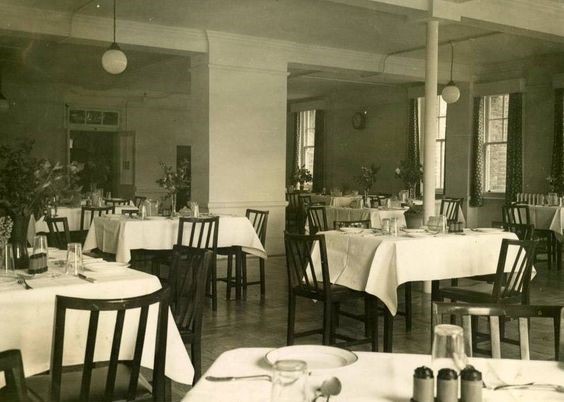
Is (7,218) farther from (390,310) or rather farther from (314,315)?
(314,315)

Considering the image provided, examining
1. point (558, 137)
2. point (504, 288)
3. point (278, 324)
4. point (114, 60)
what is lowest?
point (278, 324)

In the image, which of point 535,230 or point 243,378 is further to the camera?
point 535,230

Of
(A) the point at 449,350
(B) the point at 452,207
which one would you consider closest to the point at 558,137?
(B) the point at 452,207

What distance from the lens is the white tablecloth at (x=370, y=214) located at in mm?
8617

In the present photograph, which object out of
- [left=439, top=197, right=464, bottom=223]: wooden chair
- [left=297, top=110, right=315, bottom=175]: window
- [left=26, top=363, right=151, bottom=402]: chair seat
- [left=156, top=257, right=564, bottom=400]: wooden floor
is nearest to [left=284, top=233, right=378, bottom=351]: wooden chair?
[left=156, top=257, right=564, bottom=400]: wooden floor

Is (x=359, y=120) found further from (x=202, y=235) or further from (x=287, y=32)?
(x=202, y=235)

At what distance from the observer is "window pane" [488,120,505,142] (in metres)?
12.0

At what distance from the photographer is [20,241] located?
334 cm

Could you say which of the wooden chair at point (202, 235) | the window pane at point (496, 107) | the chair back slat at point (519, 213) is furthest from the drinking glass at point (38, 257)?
the window pane at point (496, 107)

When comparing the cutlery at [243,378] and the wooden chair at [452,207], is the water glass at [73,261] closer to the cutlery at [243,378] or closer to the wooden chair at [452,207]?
the cutlery at [243,378]

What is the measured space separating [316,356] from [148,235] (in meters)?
4.68

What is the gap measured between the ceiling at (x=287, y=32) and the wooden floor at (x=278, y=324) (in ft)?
11.2

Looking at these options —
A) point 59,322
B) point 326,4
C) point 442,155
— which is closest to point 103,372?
point 59,322

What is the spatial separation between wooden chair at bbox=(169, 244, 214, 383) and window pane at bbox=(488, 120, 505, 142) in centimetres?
978
